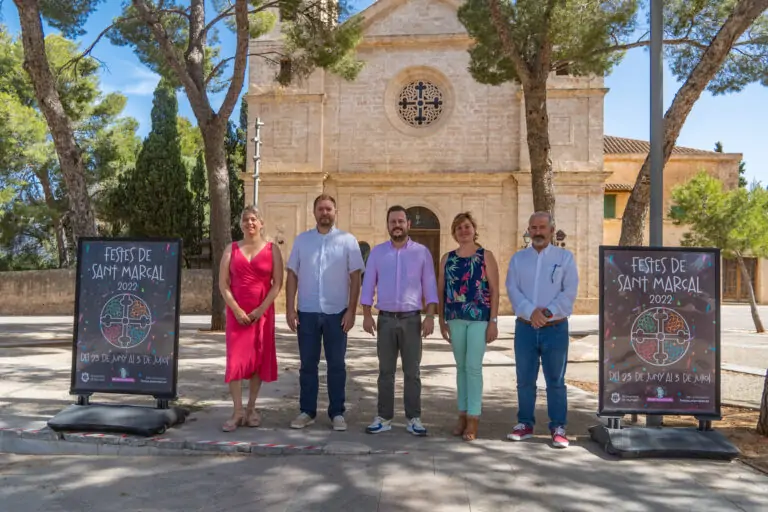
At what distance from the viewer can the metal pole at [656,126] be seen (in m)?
5.43

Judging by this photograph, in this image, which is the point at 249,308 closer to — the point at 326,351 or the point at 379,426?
the point at 326,351

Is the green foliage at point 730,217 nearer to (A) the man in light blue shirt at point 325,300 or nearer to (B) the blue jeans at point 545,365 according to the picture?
(B) the blue jeans at point 545,365

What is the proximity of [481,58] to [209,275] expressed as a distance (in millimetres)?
15116

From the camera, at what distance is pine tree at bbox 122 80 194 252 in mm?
26047

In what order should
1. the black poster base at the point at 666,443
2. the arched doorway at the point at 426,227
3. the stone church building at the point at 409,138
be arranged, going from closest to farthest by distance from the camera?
the black poster base at the point at 666,443, the stone church building at the point at 409,138, the arched doorway at the point at 426,227

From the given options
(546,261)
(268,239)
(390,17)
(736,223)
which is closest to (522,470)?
(546,261)

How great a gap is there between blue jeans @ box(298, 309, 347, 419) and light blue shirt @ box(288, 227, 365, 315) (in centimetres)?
7

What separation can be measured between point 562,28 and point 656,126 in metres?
4.20

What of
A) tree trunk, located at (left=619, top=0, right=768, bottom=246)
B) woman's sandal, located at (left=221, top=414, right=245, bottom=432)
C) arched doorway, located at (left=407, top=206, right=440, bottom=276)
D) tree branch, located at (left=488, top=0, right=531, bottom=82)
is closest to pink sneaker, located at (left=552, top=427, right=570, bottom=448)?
woman's sandal, located at (left=221, top=414, right=245, bottom=432)

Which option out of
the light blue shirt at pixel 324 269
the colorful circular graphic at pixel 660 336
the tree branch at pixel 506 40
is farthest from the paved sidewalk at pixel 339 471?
the tree branch at pixel 506 40

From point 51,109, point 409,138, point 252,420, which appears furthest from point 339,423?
point 409,138

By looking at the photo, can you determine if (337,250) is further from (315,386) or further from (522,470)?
(522,470)

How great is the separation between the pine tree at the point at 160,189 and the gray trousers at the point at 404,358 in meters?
22.7

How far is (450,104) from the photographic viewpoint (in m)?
23.4
